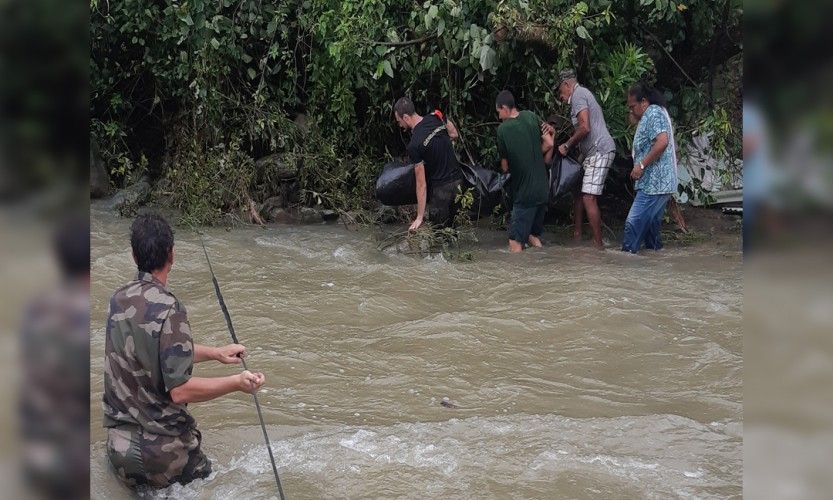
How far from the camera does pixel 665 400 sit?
4469 millimetres

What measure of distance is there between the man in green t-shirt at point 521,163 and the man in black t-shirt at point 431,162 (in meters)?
0.48

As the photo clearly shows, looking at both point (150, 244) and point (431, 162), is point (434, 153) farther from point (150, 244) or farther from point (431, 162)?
point (150, 244)

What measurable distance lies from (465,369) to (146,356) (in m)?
2.25

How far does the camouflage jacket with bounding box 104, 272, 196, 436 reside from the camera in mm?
3100

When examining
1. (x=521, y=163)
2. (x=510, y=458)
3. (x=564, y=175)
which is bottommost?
(x=510, y=458)

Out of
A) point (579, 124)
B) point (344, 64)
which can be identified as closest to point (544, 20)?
point (579, 124)

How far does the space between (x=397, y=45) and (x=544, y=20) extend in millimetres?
1483

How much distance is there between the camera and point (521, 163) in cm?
752

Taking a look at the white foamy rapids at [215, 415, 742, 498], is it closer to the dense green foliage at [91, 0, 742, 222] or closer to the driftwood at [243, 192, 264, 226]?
the dense green foliage at [91, 0, 742, 222]
